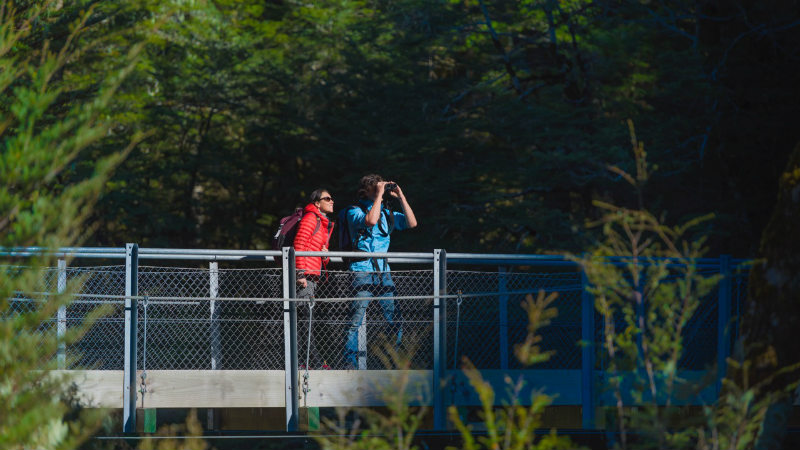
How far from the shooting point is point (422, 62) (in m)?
18.4

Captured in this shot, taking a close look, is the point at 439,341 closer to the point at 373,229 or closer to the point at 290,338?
the point at 373,229

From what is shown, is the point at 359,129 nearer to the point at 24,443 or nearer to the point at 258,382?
the point at 258,382

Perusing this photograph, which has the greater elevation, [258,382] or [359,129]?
[359,129]

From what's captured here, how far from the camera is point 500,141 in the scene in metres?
18.4

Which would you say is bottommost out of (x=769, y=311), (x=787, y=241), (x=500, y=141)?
(x=769, y=311)

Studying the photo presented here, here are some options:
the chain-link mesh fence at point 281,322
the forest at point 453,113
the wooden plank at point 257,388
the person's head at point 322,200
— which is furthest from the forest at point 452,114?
the person's head at point 322,200

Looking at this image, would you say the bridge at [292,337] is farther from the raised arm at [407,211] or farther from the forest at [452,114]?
the forest at [452,114]

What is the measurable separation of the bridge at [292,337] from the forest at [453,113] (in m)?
5.80

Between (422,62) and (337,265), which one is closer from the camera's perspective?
(337,265)

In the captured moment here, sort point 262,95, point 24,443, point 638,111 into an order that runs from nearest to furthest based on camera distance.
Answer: point 24,443
point 638,111
point 262,95

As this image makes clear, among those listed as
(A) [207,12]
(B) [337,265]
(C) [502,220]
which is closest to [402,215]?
(B) [337,265]

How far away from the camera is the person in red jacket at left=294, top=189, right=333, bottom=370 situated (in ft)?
30.2

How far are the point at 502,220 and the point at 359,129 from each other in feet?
10.1

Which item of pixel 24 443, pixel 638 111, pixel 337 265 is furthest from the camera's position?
pixel 638 111
